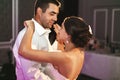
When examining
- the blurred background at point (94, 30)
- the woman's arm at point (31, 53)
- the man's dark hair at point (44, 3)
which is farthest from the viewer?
the blurred background at point (94, 30)

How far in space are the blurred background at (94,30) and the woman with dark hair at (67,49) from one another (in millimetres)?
3332

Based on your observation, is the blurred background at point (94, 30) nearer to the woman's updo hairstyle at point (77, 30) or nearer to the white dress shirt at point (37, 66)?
the woman's updo hairstyle at point (77, 30)

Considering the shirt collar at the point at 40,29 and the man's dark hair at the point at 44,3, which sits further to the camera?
the man's dark hair at the point at 44,3

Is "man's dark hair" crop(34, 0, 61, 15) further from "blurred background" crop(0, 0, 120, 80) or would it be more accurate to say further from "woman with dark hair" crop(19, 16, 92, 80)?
"blurred background" crop(0, 0, 120, 80)

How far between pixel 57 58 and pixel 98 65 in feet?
13.0

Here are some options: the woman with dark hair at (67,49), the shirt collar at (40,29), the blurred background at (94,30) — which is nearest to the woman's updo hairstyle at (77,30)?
the woman with dark hair at (67,49)

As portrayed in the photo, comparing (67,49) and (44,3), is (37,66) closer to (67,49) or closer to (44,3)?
(67,49)

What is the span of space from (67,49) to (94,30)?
5197 millimetres

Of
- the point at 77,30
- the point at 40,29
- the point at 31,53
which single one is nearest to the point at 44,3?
the point at 40,29

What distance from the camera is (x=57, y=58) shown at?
1759mm

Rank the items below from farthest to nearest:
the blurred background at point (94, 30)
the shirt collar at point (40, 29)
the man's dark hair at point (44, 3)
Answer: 1. the blurred background at point (94, 30)
2. the man's dark hair at point (44, 3)
3. the shirt collar at point (40, 29)

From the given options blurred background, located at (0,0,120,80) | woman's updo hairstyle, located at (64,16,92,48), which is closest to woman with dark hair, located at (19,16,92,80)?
woman's updo hairstyle, located at (64,16,92,48)

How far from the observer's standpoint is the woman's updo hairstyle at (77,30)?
187 centimetres

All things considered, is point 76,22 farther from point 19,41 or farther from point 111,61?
point 111,61
